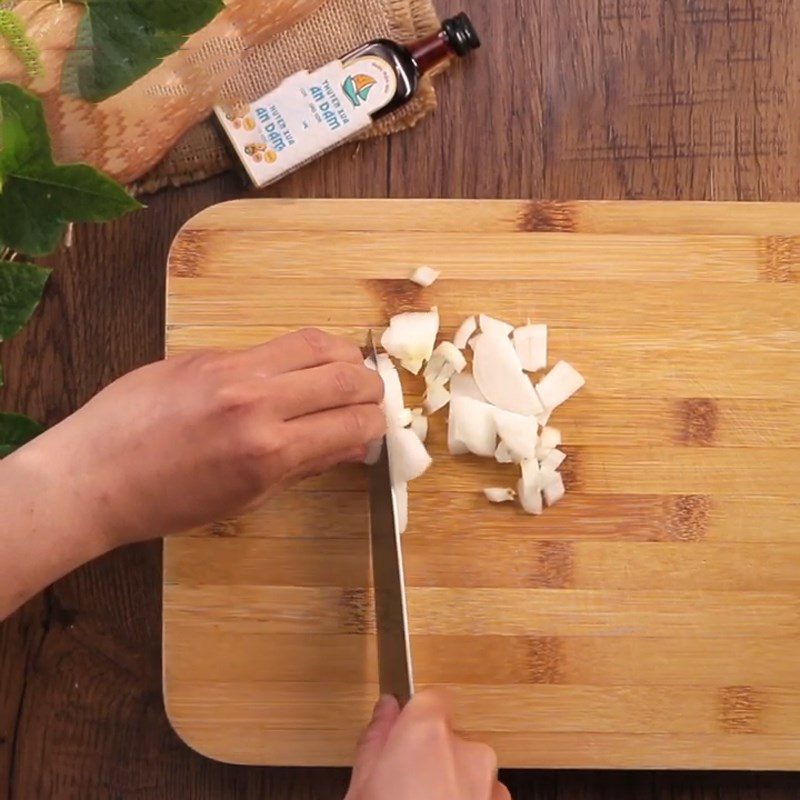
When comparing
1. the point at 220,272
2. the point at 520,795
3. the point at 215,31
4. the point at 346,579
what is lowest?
the point at 520,795

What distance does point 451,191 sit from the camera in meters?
1.05

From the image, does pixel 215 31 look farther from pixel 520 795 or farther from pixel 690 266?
pixel 520 795

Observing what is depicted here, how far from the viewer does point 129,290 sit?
1.04m

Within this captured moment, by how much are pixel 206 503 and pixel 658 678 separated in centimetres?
48

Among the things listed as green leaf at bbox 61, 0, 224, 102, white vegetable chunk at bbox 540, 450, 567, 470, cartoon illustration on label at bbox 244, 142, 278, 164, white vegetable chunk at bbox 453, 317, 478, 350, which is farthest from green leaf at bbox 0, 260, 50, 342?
white vegetable chunk at bbox 540, 450, 567, 470

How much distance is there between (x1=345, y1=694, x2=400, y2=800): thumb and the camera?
75 cm

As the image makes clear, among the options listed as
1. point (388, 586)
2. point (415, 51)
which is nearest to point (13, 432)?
point (388, 586)

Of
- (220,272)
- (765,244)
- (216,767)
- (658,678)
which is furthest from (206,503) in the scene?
(765,244)

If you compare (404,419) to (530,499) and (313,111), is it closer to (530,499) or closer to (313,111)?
(530,499)

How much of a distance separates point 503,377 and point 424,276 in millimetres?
131

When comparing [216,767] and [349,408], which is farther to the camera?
[216,767]

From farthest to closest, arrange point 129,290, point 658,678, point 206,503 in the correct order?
point 129,290 < point 658,678 < point 206,503

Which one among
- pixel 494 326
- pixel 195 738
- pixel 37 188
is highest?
pixel 37 188

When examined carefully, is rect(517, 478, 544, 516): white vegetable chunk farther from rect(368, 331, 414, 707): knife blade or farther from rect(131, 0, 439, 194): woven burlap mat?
rect(131, 0, 439, 194): woven burlap mat
